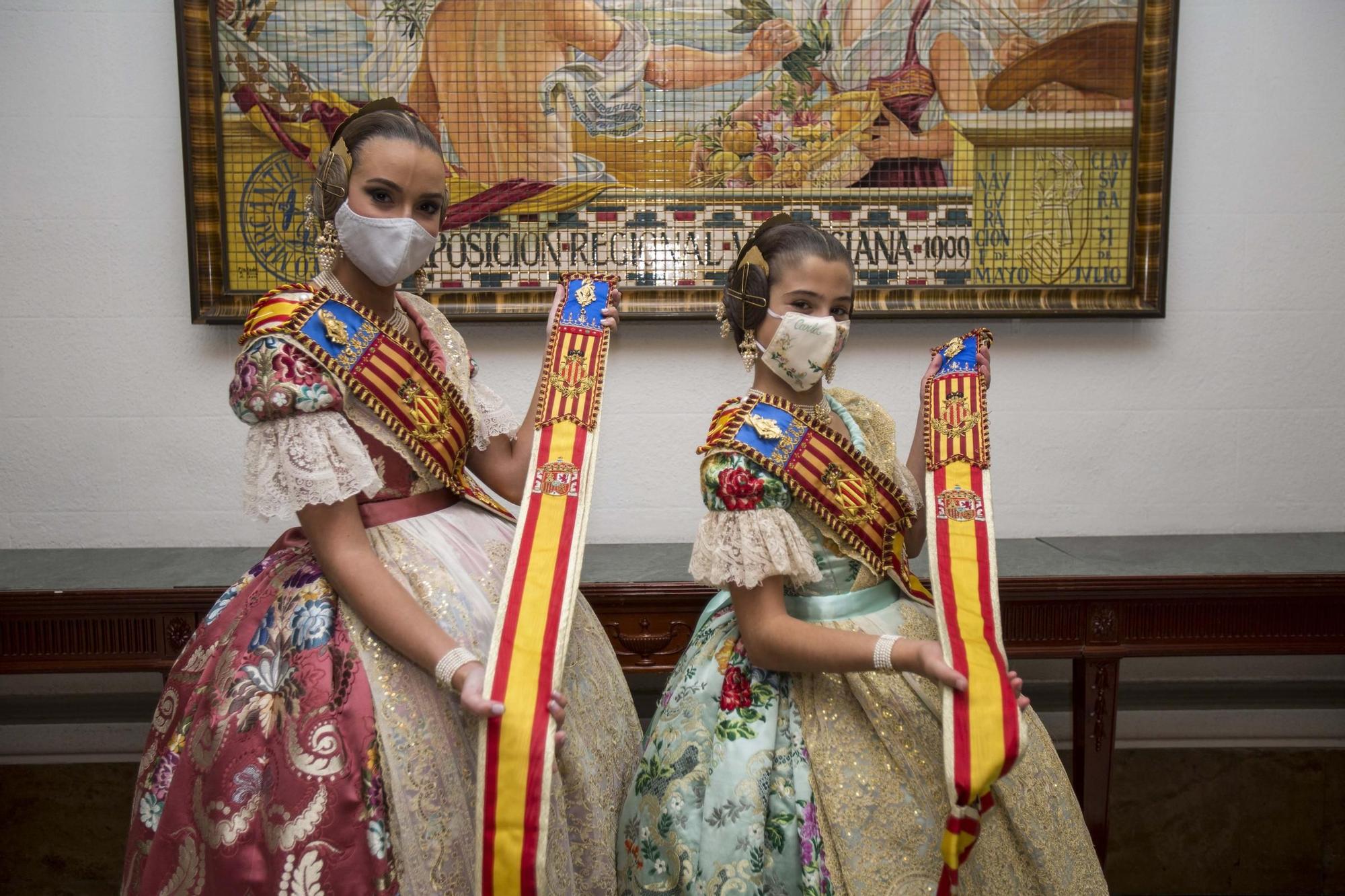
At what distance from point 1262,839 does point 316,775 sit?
2544 mm

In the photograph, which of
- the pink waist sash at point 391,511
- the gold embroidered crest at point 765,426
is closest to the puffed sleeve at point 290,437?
the pink waist sash at point 391,511

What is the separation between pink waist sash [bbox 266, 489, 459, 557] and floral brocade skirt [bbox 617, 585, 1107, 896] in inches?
18.8

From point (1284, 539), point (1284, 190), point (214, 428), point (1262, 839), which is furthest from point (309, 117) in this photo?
point (1262, 839)

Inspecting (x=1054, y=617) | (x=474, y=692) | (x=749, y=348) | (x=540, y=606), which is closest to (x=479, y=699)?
(x=474, y=692)

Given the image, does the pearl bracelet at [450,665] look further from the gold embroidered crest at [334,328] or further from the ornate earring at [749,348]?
the ornate earring at [749,348]

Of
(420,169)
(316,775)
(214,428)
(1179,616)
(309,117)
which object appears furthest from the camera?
(214,428)

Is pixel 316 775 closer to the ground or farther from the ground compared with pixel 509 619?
closer to the ground

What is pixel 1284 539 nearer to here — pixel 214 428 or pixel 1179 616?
pixel 1179 616

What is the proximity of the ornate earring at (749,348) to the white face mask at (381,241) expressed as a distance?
0.49m

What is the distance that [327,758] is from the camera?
4.21 ft

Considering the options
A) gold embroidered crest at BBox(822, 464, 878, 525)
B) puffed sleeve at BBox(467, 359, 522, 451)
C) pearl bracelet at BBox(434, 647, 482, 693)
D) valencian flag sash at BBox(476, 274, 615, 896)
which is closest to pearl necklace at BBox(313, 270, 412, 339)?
puffed sleeve at BBox(467, 359, 522, 451)

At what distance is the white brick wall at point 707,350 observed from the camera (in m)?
2.54

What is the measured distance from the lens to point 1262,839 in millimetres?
2688

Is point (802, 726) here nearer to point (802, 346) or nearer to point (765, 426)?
point (765, 426)
